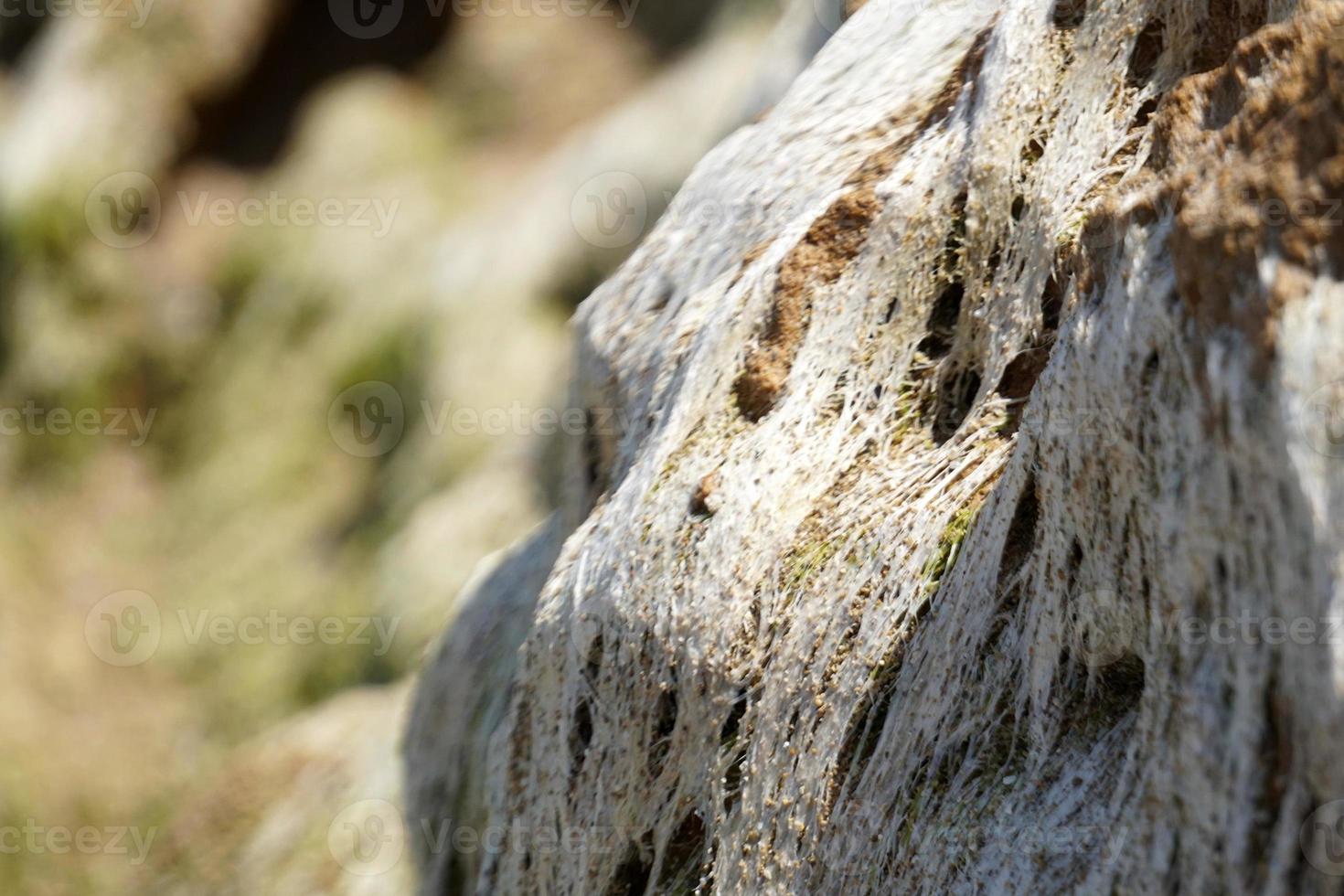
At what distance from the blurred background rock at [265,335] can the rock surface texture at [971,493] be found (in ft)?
19.9

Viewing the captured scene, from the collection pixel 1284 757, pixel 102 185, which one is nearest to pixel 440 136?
pixel 102 185

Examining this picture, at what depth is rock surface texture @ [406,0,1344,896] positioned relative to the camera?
3.19 metres

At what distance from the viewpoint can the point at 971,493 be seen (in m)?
5.09

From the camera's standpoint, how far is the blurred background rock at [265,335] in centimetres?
1553

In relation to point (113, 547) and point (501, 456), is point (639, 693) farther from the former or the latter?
point (113, 547)

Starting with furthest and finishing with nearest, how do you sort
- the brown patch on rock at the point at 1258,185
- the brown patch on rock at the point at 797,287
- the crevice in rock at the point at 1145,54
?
the brown patch on rock at the point at 797,287, the crevice in rock at the point at 1145,54, the brown patch on rock at the point at 1258,185

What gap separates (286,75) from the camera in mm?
23891

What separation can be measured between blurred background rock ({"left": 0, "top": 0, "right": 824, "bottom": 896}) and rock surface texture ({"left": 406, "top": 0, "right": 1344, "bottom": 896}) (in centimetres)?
→ 605

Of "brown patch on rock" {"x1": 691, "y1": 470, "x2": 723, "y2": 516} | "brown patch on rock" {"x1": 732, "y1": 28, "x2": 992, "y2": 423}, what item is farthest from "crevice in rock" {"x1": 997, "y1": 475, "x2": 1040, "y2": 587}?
"brown patch on rock" {"x1": 732, "y1": 28, "x2": 992, "y2": 423}

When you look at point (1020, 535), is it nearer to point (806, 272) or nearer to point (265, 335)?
point (806, 272)

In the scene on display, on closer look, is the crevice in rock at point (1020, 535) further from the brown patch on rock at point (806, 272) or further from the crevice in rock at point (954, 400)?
the brown patch on rock at point (806, 272)

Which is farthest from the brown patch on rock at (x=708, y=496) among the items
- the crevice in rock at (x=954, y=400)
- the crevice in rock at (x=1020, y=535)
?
the crevice in rock at (x=1020, y=535)

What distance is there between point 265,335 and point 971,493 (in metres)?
18.4

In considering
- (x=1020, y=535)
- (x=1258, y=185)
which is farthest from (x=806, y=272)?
(x=1258, y=185)
